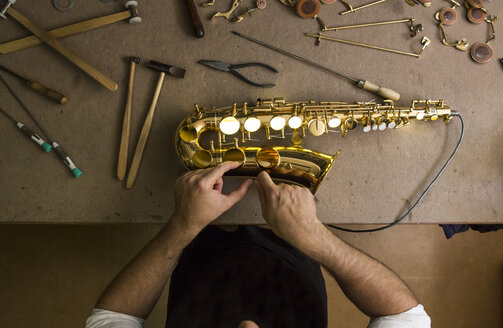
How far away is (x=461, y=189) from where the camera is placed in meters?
1.46

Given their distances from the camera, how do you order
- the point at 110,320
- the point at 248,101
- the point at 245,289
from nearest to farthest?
the point at 110,320, the point at 245,289, the point at 248,101

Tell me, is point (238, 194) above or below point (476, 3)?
below

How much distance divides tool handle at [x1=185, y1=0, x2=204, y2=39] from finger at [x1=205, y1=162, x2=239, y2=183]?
0.60 m

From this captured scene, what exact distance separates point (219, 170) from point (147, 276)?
0.51 metres

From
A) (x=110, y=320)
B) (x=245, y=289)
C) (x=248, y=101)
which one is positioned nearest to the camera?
(x=110, y=320)

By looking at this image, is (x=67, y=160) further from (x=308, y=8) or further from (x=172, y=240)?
(x=308, y=8)

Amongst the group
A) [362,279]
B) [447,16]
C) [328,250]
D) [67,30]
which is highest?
[447,16]

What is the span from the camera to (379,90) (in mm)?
1433

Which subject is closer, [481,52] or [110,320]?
[110,320]

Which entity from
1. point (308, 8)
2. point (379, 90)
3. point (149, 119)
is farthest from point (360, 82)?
point (149, 119)

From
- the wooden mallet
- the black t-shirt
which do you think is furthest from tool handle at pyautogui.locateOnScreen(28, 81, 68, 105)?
the black t-shirt

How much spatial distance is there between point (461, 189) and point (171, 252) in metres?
1.30

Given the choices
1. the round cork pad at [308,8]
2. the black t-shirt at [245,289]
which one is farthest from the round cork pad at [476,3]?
the black t-shirt at [245,289]

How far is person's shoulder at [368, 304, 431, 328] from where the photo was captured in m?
1.21
